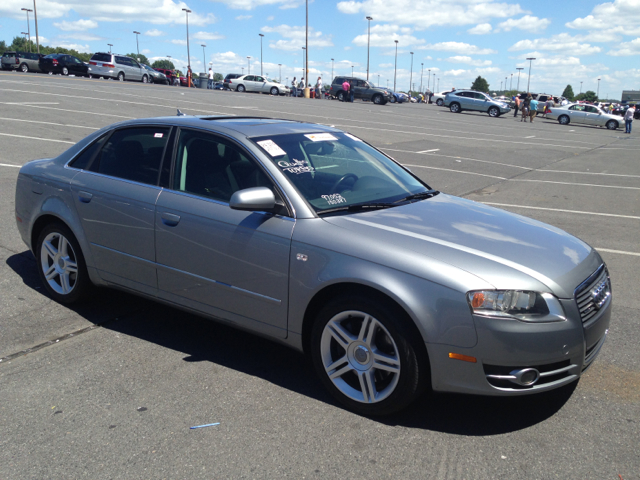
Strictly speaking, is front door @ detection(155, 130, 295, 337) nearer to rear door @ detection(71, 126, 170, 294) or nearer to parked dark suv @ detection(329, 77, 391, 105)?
rear door @ detection(71, 126, 170, 294)

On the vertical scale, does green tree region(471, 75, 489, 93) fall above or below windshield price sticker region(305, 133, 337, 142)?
above

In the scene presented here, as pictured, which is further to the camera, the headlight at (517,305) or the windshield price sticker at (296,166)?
the windshield price sticker at (296,166)

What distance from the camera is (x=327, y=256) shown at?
3309mm

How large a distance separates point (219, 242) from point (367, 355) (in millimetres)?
1223

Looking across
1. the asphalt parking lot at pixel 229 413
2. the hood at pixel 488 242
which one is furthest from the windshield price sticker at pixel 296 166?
the asphalt parking lot at pixel 229 413

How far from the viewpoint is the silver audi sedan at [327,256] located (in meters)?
2.98

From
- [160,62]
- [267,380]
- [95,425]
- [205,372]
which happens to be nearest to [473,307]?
[267,380]

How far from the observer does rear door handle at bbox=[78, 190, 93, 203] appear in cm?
450

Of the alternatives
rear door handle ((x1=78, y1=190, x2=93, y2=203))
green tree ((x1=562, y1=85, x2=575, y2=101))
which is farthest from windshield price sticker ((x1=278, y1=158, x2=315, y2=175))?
green tree ((x1=562, y1=85, x2=575, y2=101))

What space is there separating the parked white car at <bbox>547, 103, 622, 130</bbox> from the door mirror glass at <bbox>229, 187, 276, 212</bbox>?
3907cm

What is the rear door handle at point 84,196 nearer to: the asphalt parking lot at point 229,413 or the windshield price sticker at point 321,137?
the asphalt parking lot at point 229,413

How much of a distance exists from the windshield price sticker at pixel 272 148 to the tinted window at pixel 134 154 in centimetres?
87

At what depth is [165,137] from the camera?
434cm

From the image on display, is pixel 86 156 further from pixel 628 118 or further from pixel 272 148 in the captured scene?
pixel 628 118
